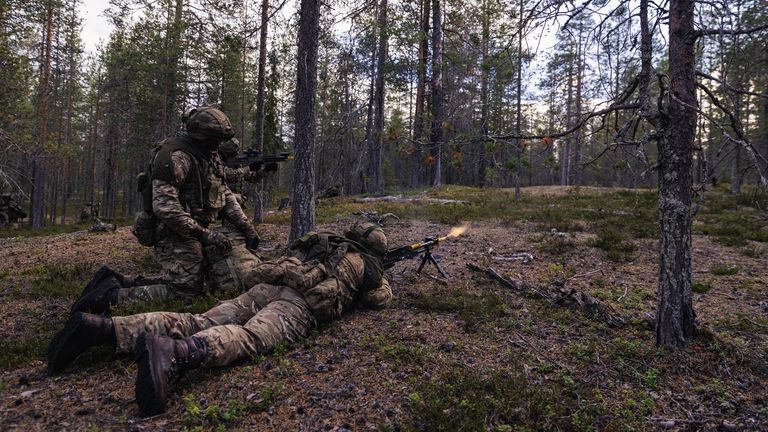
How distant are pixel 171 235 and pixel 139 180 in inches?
33.9

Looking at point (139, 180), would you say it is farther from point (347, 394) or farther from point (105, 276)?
point (347, 394)

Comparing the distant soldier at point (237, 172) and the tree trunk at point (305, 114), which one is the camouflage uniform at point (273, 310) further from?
the distant soldier at point (237, 172)

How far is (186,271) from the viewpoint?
515 cm

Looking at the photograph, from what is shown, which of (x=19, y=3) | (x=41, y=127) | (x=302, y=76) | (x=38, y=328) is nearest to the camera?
(x=38, y=328)

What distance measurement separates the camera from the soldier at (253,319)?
9.64ft

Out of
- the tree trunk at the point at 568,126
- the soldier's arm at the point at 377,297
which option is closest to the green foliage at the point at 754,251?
the tree trunk at the point at 568,126

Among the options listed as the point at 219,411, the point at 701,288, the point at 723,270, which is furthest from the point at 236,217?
the point at 723,270

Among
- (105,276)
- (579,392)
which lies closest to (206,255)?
(105,276)

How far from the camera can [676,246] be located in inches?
142

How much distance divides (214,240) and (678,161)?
201 inches

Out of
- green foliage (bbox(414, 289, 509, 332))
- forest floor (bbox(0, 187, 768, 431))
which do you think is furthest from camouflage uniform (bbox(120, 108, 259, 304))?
green foliage (bbox(414, 289, 509, 332))

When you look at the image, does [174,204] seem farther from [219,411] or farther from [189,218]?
[219,411]

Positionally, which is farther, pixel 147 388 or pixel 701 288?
pixel 701 288

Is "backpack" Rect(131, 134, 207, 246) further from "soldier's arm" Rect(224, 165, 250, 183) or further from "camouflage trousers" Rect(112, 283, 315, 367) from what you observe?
"camouflage trousers" Rect(112, 283, 315, 367)
